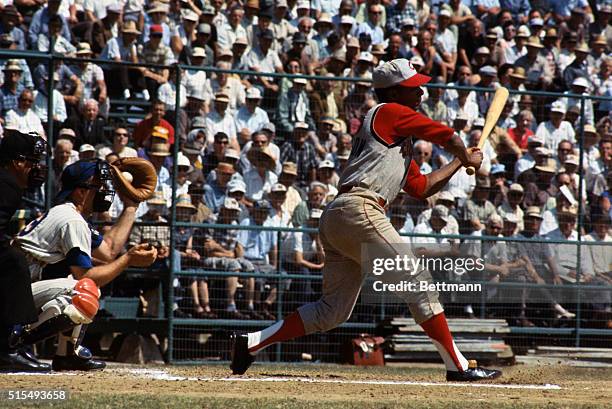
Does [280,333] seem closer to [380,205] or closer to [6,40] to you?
[380,205]

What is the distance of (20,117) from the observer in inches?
427

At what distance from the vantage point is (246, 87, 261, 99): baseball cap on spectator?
39.1ft

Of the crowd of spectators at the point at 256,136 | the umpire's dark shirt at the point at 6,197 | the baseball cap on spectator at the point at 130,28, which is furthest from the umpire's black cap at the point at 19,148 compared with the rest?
the baseball cap on spectator at the point at 130,28

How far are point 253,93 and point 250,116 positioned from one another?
0.99ft

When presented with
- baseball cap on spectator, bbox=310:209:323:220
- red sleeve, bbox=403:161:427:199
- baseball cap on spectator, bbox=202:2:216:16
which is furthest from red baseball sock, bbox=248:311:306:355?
baseball cap on spectator, bbox=202:2:216:16

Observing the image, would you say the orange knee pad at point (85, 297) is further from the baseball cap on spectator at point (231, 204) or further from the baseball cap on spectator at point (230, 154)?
the baseball cap on spectator at point (230, 154)

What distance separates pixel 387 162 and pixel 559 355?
200 inches

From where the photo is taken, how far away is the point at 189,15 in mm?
14047

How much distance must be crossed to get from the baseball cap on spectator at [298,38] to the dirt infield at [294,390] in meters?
6.63

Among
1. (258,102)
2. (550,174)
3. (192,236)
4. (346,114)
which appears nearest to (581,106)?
(550,174)

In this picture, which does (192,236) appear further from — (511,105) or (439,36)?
(439,36)

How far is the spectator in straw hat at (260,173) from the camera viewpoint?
→ 11.6 m

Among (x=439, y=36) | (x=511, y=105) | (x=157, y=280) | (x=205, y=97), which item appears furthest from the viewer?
(x=439, y=36)

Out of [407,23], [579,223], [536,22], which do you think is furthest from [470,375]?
[536,22]
